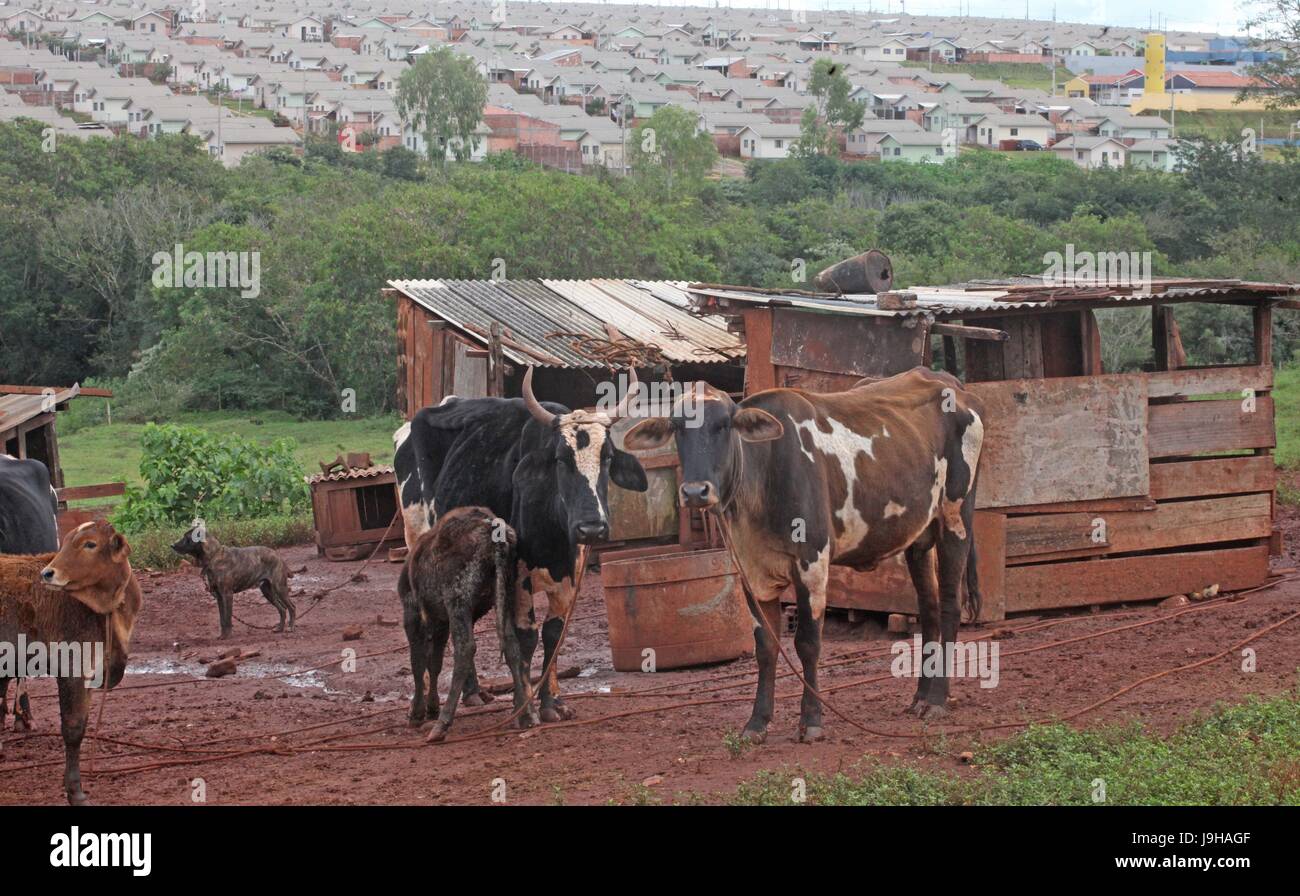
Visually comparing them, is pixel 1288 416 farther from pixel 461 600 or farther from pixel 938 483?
pixel 461 600

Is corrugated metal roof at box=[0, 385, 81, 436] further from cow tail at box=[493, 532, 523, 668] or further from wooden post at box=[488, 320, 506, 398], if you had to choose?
cow tail at box=[493, 532, 523, 668]

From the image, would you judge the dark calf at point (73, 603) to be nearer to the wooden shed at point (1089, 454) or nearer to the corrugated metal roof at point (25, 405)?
the wooden shed at point (1089, 454)

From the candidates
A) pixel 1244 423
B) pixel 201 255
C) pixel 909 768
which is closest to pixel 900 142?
pixel 201 255

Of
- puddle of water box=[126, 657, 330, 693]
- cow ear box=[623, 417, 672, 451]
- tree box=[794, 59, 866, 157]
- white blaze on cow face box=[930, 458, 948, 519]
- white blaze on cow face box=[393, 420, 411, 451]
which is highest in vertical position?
tree box=[794, 59, 866, 157]

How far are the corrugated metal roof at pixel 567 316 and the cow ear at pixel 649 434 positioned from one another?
9.70 metres

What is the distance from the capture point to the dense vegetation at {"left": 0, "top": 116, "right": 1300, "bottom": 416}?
3544cm

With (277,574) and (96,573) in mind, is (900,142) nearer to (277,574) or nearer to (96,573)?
(277,574)

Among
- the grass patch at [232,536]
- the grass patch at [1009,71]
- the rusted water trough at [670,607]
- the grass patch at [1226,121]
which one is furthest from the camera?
the grass patch at [1009,71]

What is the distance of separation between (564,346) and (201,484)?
21.1ft

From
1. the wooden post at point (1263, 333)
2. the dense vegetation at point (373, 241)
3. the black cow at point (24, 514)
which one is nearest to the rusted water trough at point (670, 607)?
the black cow at point (24, 514)

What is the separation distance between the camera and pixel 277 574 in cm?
1527

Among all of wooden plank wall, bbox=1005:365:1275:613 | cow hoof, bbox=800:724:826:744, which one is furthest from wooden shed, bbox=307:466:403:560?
cow hoof, bbox=800:724:826:744

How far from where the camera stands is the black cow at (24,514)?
35.5ft

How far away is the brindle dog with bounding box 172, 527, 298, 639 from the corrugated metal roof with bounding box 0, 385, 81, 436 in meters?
1.96
